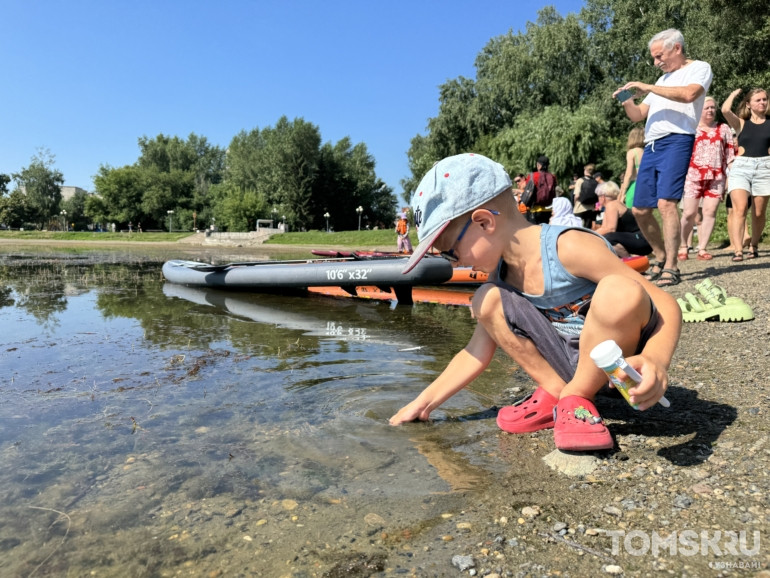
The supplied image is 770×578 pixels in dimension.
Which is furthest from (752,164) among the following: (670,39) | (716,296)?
(716,296)

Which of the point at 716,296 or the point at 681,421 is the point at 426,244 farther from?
the point at 716,296

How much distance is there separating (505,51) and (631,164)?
1222 inches

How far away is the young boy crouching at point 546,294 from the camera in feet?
5.75

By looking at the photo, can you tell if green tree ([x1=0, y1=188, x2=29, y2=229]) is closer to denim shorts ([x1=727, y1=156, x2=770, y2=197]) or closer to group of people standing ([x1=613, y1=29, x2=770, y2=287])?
group of people standing ([x1=613, y1=29, x2=770, y2=287])

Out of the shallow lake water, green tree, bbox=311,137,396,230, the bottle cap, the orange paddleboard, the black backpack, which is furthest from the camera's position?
green tree, bbox=311,137,396,230

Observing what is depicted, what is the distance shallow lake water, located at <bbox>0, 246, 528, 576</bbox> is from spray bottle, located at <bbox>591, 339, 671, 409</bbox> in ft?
1.93

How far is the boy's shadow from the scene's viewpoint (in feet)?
5.96

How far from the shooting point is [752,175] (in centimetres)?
604

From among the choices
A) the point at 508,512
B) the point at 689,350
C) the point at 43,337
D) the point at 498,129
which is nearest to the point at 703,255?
the point at 689,350

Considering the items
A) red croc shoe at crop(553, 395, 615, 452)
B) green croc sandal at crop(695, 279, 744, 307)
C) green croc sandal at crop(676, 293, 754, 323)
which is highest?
green croc sandal at crop(695, 279, 744, 307)

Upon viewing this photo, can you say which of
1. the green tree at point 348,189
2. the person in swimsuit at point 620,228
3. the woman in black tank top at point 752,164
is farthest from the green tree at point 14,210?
the woman in black tank top at point 752,164

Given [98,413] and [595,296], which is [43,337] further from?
[595,296]

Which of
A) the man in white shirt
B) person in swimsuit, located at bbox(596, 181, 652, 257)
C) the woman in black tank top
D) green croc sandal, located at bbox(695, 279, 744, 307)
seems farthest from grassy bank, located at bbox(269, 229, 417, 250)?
green croc sandal, located at bbox(695, 279, 744, 307)

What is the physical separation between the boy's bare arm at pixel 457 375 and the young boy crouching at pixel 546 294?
0.13 metres
